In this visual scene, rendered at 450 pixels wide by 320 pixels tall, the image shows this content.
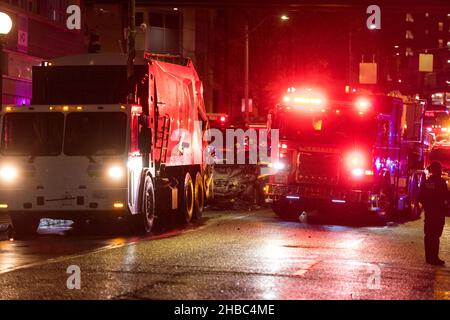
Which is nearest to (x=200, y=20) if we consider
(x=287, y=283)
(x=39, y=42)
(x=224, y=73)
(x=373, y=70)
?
(x=224, y=73)

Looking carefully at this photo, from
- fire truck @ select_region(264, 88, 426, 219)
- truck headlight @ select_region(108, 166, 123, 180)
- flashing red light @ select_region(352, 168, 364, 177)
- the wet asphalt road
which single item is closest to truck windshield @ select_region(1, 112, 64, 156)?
truck headlight @ select_region(108, 166, 123, 180)

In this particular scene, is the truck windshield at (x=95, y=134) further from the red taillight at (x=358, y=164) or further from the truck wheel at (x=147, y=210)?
the red taillight at (x=358, y=164)

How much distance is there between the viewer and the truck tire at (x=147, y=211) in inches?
760

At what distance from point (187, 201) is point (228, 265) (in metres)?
8.94

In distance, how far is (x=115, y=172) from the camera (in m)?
18.3

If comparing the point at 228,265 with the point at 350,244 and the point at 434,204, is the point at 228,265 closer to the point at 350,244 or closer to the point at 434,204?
the point at 434,204

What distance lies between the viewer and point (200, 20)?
54.3 m

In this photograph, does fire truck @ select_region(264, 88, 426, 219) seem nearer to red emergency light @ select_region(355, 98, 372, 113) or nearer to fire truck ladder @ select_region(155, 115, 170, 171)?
red emergency light @ select_region(355, 98, 372, 113)

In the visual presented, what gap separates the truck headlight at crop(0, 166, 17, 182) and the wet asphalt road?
121 cm

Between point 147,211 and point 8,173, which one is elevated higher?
point 8,173

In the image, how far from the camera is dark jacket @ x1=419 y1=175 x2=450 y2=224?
15.1m

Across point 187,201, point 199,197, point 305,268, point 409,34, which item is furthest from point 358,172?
point 409,34

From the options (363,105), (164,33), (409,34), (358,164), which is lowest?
(358,164)
